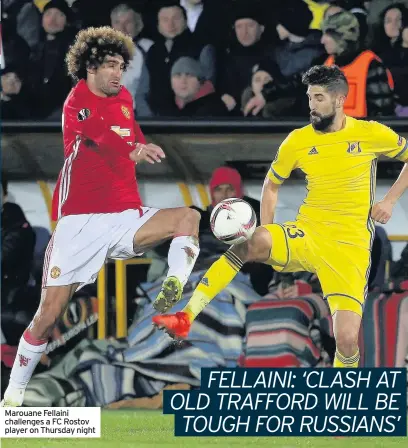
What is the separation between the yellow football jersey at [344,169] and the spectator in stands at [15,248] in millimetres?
2957

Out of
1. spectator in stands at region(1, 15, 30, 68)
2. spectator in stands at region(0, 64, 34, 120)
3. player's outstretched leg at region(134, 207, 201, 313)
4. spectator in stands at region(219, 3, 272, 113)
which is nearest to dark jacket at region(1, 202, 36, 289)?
spectator in stands at region(0, 64, 34, 120)

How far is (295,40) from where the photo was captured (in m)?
9.39

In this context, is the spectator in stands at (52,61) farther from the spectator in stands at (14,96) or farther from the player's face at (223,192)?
the player's face at (223,192)

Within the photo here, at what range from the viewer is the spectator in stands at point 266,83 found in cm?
923

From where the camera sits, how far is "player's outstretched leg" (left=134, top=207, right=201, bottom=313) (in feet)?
22.1

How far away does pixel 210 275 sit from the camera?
23.7ft

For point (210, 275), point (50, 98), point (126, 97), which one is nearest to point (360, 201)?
point (210, 275)

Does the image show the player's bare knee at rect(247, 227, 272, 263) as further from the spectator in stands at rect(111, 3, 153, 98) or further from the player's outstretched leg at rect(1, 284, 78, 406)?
the spectator in stands at rect(111, 3, 153, 98)

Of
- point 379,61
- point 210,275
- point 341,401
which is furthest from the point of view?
point 379,61

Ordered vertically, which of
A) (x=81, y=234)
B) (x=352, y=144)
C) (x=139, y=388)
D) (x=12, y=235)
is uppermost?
(x=352, y=144)

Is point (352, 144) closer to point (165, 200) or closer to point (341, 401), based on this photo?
point (341, 401)

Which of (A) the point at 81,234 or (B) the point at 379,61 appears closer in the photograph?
(A) the point at 81,234

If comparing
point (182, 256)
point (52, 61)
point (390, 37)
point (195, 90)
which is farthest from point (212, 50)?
point (182, 256)

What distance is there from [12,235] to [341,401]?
126 inches
